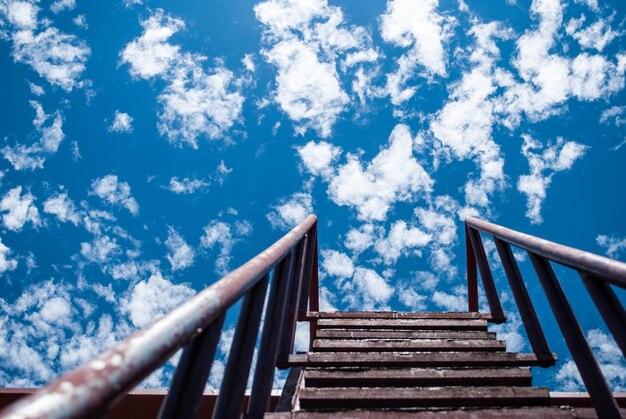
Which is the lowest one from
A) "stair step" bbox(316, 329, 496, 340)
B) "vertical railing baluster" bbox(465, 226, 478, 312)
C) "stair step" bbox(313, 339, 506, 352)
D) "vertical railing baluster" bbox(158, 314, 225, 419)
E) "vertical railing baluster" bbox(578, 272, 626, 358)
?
"vertical railing baluster" bbox(158, 314, 225, 419)

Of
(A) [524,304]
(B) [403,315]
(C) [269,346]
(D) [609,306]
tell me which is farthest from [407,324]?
(D) [609,306]

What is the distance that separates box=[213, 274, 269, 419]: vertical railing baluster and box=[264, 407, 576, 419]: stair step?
50cm

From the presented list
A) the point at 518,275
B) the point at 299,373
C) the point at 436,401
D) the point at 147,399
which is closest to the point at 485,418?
the point at 436,401

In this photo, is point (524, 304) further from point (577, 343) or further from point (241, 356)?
point (241, 356)

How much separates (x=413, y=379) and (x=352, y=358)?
1.39ft

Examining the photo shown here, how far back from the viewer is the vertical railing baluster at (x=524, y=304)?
104 inches

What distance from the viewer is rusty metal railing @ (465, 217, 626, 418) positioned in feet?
5.17

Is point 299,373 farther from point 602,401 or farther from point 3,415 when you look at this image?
point 3,415

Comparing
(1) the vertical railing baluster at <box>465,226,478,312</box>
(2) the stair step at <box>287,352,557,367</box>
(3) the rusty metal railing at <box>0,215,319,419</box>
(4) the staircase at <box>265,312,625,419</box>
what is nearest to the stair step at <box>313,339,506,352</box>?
(4) the staircase at <box>265,312,625,419</box>

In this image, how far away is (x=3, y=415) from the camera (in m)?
0.54

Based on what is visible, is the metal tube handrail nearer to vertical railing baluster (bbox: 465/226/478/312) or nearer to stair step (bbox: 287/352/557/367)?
stair step (bbox: 287/352/557/367)

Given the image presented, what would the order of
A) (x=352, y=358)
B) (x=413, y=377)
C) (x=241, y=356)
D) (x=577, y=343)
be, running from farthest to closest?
(x=352, y=358)
(x=413, y=377)
(x=577, y=343)
(x=241, y=356)

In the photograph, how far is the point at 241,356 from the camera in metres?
1.53

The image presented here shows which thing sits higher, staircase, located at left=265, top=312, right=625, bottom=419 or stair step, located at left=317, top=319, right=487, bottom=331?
stair step, located at left=317, top=319, right=487, bottom=331
